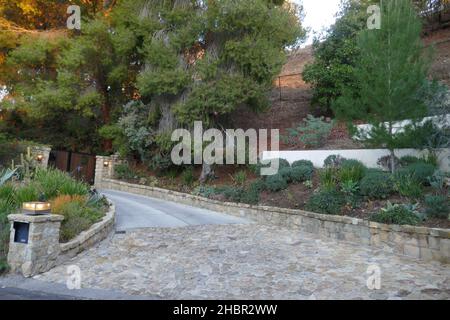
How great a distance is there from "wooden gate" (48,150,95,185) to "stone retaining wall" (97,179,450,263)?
27.1 ft

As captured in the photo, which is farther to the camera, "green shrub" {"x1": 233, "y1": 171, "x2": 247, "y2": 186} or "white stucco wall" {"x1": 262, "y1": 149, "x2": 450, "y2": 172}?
"green shrub" {"x1": 233, "y1": 171, "x2": 247, "y2": 186}

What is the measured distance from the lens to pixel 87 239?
7.30m

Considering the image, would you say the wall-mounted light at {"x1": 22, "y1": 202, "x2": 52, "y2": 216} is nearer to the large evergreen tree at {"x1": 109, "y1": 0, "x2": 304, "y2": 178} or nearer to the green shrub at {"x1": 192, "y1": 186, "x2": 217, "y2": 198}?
the green shrub at {"x1": 192, "y1": 186, "x2": 217, "y2": 198}

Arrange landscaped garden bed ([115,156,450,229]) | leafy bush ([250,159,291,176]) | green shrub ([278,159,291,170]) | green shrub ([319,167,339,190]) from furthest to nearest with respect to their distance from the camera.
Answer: leafy bush ([250,159,291,176]), green shrub ([278,159,291,170]), green shrub ([319,167,339,190]), landscaped garden bed ([115,156,450,229])

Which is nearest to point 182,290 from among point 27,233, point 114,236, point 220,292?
point 220,292

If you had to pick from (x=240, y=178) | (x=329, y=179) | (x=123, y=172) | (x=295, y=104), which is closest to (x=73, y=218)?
(x=240, y=178)

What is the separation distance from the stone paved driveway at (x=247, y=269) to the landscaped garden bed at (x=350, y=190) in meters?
0.89

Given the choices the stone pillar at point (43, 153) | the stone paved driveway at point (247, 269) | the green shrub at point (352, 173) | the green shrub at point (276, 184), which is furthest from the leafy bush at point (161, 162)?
the green shrub at point (352, 173)

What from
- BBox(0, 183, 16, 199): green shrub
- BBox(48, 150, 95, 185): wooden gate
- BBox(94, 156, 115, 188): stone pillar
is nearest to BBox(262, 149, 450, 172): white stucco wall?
BBox(0, 183, 16, 199): green shrub

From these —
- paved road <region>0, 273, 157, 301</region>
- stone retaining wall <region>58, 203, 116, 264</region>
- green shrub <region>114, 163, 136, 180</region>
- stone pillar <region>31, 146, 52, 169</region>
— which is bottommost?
paved road <region>0, 273, 157, 301</region>

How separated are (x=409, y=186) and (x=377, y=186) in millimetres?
647

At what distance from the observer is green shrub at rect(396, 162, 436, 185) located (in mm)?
8383

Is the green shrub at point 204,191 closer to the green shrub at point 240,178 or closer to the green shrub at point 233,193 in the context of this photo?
the green shrub at point 233,193

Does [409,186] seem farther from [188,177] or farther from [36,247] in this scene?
[188,177]
